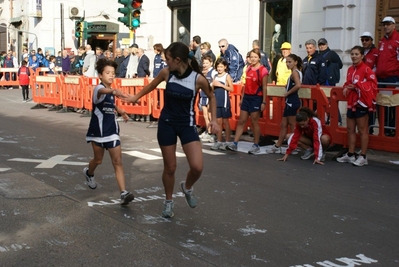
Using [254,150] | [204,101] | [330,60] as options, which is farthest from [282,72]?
[254,150]

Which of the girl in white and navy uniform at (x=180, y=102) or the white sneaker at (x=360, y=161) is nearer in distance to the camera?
the girl in white and navy uniform at (x=180, y=102)

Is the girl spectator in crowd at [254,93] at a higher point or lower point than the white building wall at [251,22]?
lower

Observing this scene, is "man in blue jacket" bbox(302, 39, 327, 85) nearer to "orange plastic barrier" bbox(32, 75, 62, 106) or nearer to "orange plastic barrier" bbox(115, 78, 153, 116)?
"orange plastic barrier" bbox(115, 78, 153, 116)

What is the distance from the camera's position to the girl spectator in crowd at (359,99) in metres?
10.3

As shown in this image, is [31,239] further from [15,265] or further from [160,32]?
[160,32]

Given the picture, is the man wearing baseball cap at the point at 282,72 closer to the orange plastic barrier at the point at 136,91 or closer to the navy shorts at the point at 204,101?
the navy shorts at the point at 204,101

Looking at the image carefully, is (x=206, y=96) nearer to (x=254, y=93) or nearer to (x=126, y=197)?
(x=254, y=93)

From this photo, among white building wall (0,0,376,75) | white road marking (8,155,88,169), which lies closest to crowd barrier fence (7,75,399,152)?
white road marking (8,155,88,169)

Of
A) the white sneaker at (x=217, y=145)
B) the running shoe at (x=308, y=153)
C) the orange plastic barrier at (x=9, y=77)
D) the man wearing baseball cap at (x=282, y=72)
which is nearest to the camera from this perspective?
the running shoe at (x=308, y=153)

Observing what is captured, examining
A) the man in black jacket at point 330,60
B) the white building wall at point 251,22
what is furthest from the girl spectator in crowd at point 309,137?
the white building wall at point 251,22

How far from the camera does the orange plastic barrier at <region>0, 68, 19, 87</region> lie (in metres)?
32.8

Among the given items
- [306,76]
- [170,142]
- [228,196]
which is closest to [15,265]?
[170,142]

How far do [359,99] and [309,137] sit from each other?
3.18 feet

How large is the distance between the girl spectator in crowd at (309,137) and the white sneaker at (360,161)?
501mm
